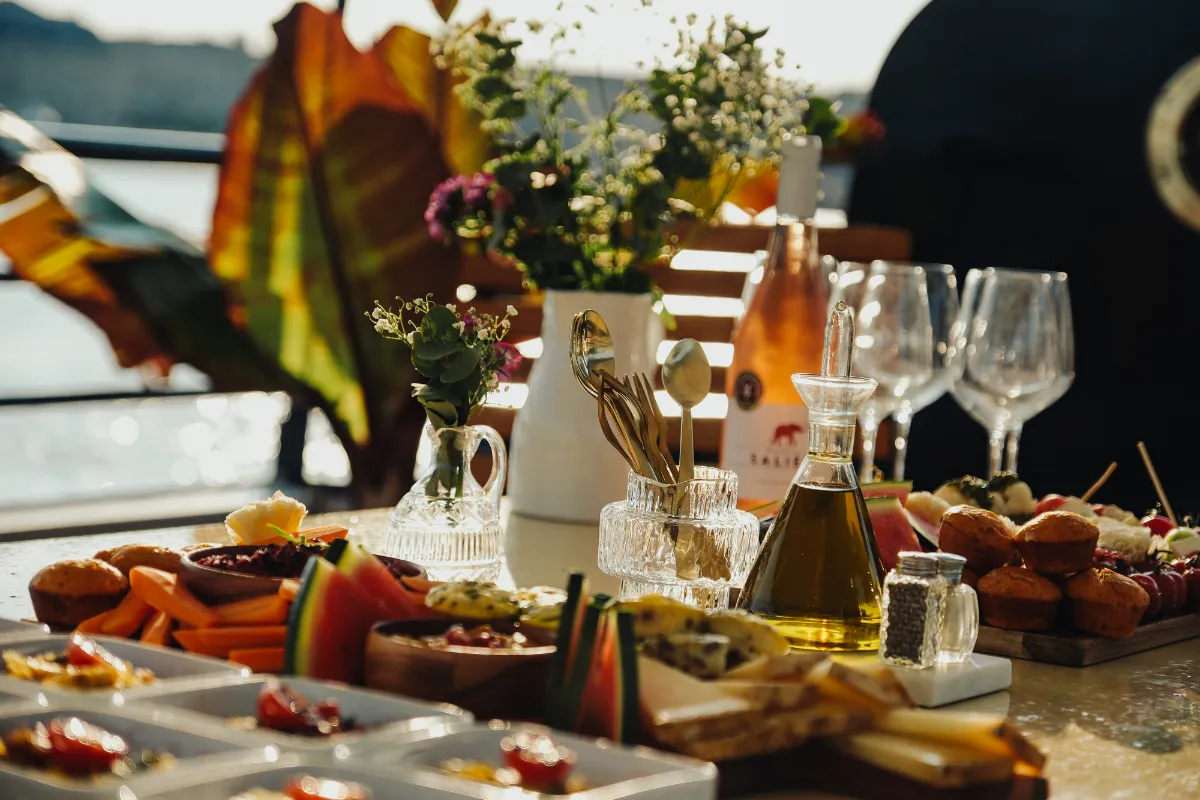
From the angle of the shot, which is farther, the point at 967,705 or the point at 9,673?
the point at 967,705

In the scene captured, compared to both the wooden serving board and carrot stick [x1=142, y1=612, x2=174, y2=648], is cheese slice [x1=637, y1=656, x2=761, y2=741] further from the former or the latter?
the wooden serving board

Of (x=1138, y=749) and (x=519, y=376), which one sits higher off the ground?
(x=519, y=376)

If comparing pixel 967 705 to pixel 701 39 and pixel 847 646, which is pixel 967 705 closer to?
pixel 847 646

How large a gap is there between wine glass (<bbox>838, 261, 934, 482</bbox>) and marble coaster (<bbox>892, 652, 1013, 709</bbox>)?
2.26 ft

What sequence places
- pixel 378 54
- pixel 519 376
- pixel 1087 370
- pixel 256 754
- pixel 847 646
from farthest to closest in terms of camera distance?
1. pixel 378 54
2. pixel 1087 370
3. pixel 519 376
4. pixel 847 646
5. pixel 256 754

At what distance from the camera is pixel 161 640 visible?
983 millimetres

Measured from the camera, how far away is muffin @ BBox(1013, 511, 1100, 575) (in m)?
1.22

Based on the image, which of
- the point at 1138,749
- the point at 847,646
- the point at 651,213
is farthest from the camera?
the point at 651,213

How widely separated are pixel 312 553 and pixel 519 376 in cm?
205

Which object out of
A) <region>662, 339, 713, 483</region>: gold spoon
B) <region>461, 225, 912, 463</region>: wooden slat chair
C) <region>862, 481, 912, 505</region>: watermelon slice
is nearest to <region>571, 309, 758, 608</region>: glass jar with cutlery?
<region>662, 339, 713, 483</region>: gold spoon

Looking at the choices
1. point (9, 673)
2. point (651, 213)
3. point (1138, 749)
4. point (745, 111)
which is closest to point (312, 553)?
point (9, 673)

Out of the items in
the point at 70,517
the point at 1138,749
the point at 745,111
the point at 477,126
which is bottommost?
the point at 70,517

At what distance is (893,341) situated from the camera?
1.80 metres

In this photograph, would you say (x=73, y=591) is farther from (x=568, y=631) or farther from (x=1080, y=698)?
(x=1080, y=698)
